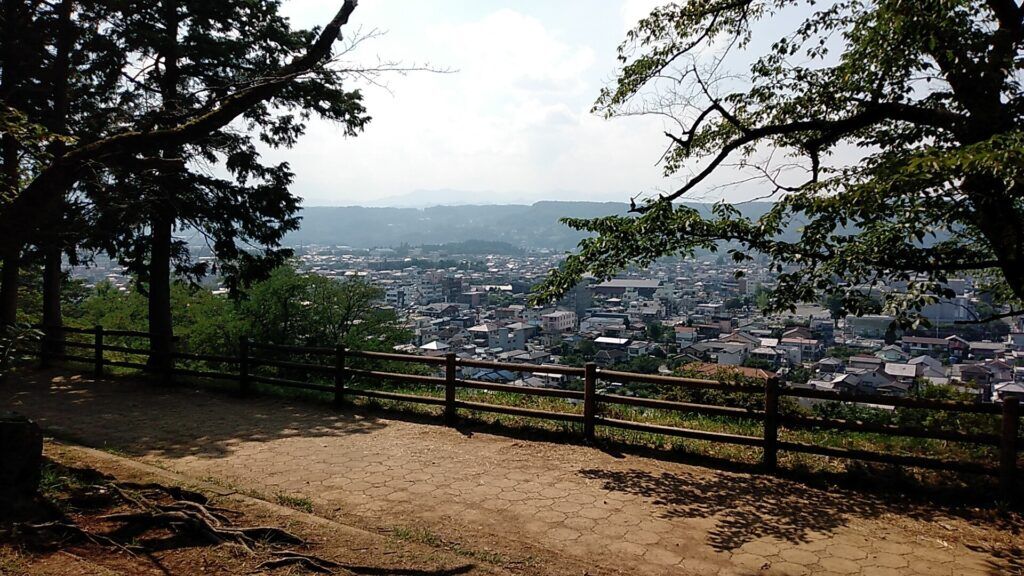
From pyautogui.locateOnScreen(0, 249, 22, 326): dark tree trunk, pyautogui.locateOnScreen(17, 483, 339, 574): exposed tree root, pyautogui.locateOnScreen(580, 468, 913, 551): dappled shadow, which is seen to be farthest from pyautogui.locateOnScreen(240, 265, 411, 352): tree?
pyautogui.locateOnScreen(580, 468, 913, 551): dappled shadow

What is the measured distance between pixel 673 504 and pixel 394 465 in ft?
11.8

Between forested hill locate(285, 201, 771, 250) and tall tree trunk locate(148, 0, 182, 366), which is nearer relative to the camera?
tall tree trunk locate(148, 0, 182, 366)

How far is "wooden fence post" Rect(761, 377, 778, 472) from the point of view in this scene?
24.7 ft

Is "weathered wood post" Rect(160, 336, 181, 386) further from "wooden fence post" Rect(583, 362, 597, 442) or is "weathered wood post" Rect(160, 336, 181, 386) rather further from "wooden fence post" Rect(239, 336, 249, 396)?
"wooden fence post" Rect(583, 362, 597, 442)

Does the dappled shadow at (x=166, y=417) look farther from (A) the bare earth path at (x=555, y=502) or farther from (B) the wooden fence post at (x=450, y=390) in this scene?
(B) the wooden fence post at (x=450, y=390)

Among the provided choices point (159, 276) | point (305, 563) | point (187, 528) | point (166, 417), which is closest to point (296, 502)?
point (187, 528)

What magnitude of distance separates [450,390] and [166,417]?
17.2ft

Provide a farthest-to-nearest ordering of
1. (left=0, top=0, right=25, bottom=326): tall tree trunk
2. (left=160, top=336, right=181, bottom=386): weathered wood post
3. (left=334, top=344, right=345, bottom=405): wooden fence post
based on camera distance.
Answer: (left=160, top=336, right=181, bottom=386): weathered wood post → (left=334, top=344, right=345, bottom=405): wooden fence post → (left=0, top=0, right=25, bottom=326): tall tree trunk

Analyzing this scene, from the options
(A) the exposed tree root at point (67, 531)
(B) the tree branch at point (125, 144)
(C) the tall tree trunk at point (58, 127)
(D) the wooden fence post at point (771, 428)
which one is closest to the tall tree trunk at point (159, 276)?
(C) the tall tree trunk at point (58, 127)

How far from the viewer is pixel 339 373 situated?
11.1 m

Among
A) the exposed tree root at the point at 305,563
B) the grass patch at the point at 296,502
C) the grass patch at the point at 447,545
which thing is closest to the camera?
the exposed tree root at the point at 305,563

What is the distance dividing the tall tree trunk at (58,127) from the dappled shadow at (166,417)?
1904mm

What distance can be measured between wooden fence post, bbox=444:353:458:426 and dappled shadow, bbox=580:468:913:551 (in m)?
3.05

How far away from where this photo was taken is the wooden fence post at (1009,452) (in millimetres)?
6426
